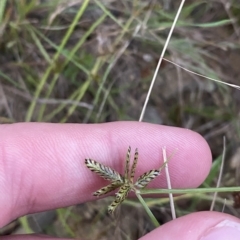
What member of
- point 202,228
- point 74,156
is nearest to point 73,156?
point 74,156

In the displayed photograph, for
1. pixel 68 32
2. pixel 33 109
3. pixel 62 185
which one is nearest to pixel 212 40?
pixel 68 32

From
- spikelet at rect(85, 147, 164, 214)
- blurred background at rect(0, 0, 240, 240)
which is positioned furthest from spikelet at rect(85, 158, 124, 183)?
blurred background at rect(0, 0, 240, 240)

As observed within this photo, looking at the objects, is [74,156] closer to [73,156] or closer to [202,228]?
[73,156]

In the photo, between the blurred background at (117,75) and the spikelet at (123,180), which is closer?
the spikelet at (123,180)

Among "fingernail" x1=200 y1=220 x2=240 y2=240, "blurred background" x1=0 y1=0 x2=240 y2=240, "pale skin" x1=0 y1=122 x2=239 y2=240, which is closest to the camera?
"fingernail" x1=200 y1=220 x2=240 y2=240

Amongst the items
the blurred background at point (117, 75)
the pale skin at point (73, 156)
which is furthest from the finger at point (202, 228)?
the blurred background at point (117, 75)

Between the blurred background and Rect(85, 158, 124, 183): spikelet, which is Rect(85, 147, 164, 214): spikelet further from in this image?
the blurred background

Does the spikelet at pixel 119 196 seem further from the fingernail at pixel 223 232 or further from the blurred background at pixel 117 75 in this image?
the blurred background at pixel 117 75
